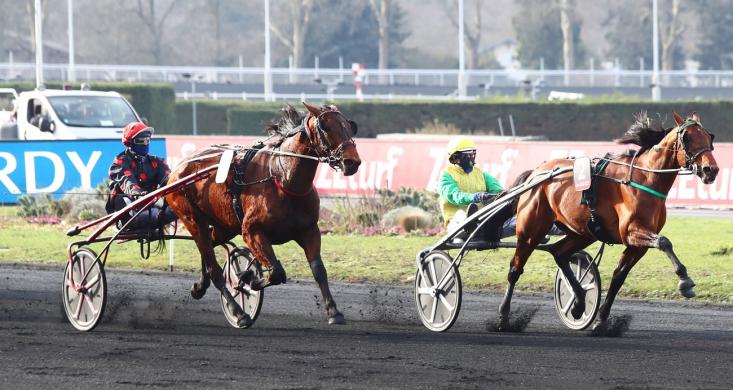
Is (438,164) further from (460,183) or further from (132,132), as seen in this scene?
(132,132)

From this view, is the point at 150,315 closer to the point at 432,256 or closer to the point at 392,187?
the point at 432,256

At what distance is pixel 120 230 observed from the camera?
9.87m

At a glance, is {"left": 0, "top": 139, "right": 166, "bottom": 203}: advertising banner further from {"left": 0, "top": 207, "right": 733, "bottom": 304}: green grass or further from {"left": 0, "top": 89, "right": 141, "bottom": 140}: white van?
{"left": 0, "top": 89, "right": 141, "bottom": 140}: white van

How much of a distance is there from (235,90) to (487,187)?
39.5 meters

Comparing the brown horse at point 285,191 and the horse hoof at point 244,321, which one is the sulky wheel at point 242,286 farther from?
the brown horse at point 285,191

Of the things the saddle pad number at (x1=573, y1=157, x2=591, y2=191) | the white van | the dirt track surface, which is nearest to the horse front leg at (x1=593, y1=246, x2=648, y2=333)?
the dirt track surface

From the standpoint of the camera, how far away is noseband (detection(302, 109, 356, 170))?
8.48 metres

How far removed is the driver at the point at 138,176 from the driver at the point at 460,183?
2.16 m

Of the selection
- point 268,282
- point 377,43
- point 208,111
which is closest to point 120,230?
point 268,282

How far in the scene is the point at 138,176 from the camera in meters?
10.2

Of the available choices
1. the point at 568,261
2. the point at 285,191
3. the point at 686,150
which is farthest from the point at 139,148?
the point at 686,150

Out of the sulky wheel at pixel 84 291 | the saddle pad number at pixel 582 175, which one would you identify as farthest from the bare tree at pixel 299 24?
the saddle pad number at pixel 582 175

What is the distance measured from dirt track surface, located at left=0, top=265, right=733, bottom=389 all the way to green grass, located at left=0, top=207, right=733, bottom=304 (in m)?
0.89

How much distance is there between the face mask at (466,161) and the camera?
9.88 metres
